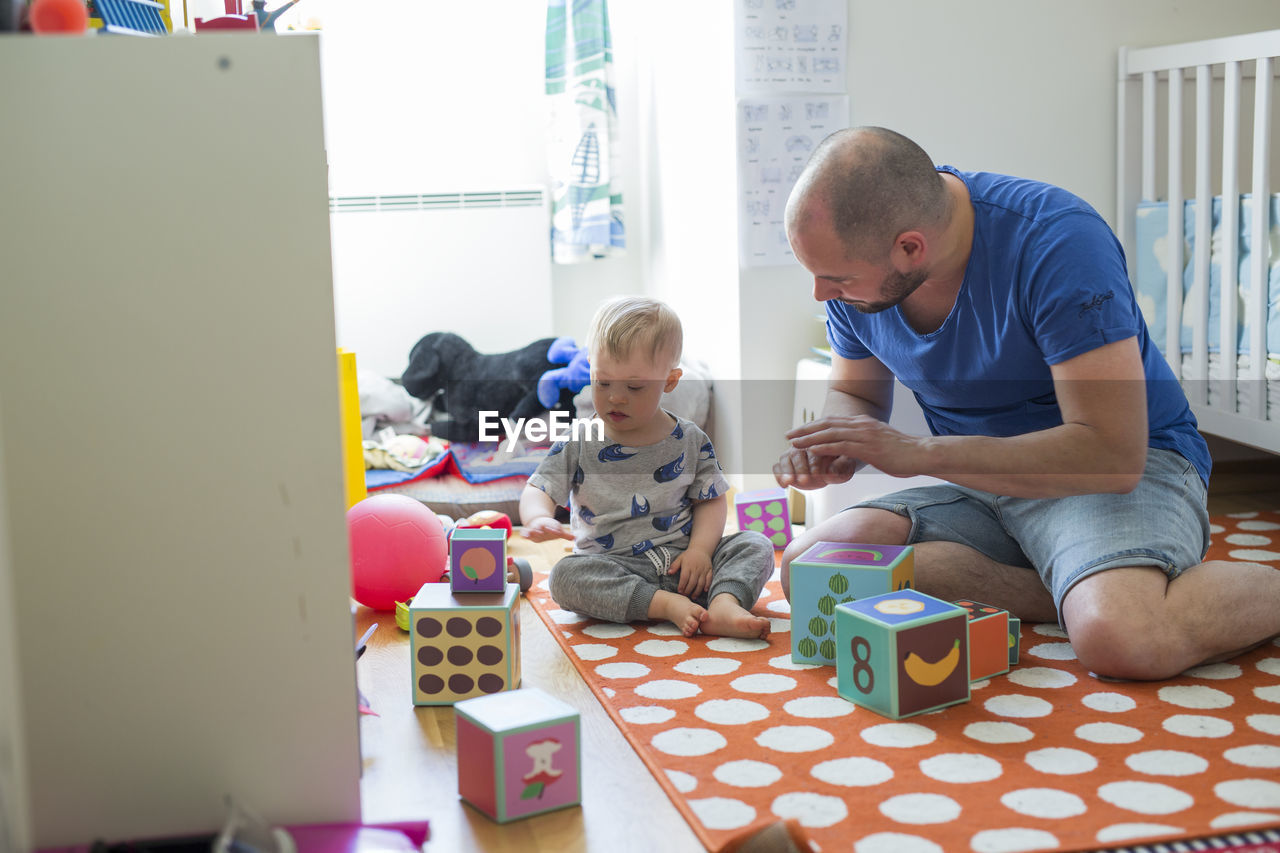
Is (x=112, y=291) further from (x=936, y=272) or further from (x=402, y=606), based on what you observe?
(x=936, y=272)

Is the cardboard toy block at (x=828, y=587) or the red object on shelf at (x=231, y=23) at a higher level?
the red object on shelf at (x=231, y=23)

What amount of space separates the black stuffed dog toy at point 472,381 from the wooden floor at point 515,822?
1.24 metres

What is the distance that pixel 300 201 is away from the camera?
0.92 metres

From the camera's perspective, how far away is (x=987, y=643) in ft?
4.64

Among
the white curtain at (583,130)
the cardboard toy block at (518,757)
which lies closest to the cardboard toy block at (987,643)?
the cardboard toy block at (518,757)

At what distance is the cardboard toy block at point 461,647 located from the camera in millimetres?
1383

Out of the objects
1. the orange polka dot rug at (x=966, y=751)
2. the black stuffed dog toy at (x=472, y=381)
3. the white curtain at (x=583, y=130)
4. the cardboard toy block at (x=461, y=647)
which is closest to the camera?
the orange polka dot rug at (x=966, y=751)

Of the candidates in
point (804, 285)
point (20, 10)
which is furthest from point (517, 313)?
point (20, 10)

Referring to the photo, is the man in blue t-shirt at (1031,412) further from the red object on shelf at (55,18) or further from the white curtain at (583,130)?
the white curtain at (583,130)

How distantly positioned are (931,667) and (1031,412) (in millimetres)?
461

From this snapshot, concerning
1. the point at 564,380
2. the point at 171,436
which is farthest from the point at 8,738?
the point at 564,380

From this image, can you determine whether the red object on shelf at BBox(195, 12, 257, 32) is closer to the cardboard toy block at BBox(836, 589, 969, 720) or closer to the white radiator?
the cardboard toy block at BBox(836, 589, 969, 720)

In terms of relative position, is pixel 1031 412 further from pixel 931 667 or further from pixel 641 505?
pixel 641 505

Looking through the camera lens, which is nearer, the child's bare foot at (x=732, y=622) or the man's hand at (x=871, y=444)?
the man's hand at (x=871, y=444)
